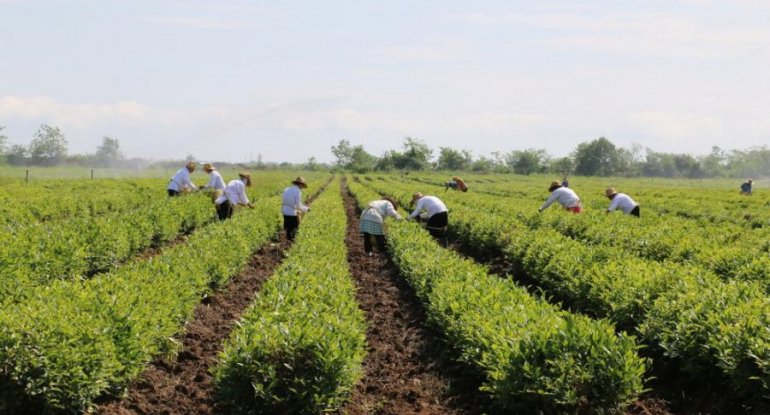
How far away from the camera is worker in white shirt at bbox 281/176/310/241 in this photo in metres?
16.0

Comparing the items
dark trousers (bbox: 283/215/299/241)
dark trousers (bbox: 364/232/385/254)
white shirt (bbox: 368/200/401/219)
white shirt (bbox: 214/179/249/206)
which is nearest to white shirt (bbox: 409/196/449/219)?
white shirt (bbox: 368/200/401/219)

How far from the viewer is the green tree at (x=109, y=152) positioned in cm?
15538

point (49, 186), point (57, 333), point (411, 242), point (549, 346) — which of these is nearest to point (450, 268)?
point (411, 242)

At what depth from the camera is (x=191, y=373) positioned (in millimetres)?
6902

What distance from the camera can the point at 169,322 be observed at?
22.2 ft

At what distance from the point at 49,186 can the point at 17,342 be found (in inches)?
1230

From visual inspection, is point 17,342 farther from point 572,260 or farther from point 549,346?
point 572,260

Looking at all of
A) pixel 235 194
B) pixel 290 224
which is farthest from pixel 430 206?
pixel 235 194

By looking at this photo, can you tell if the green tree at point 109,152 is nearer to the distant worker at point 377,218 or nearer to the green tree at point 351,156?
the green tree at point 351,156

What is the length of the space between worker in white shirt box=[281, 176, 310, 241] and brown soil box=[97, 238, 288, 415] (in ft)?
18.4

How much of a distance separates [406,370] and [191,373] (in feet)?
8.19

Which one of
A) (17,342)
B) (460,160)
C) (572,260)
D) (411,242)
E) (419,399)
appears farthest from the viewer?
(460,160)

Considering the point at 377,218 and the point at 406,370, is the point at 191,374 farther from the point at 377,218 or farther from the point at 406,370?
the point at 377,218

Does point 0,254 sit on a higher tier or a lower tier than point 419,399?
higher
